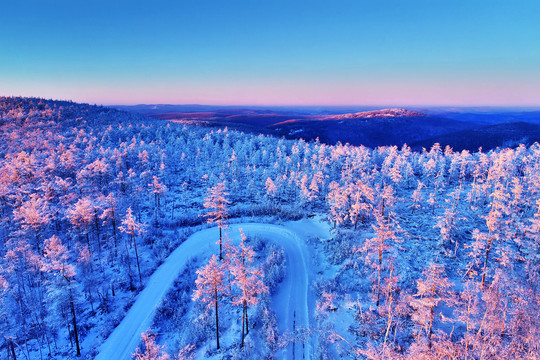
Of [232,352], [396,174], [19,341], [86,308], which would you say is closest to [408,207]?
[396,174]

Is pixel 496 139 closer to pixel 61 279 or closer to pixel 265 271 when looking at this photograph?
pixel 265 271

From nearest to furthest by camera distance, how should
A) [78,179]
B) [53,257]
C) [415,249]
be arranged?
[53,257] < [415,249] < [78,179]

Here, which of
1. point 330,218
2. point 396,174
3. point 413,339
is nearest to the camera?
point 413,339

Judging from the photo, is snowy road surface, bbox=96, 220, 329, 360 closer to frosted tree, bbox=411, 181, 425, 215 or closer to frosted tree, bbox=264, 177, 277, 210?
frosted tree, bbox=264, 177, 277, 210

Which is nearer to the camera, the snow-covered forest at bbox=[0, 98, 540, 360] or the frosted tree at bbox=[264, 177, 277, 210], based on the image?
the snow-covered forest at bbox=[0, 98, 540, 360]

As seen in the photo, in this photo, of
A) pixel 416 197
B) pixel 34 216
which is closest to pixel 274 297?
pixel 34 216

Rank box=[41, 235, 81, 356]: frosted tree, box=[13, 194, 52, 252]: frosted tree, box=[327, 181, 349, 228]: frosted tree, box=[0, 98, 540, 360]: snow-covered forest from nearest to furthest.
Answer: box=[0, 98, 540, 360]: snow-covered forest, box=[41, 235, 81, 356]: frosted tree, box=[13, 194, 52, 252]: frosted tree, box=[327, 181, 349, 228]: frosted tree

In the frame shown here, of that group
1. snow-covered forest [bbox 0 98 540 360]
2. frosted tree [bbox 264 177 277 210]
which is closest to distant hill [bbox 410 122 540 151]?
snow-covered forest [bbox 0 98 540 360]

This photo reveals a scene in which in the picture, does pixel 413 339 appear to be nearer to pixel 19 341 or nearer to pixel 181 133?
pixel 19 341
